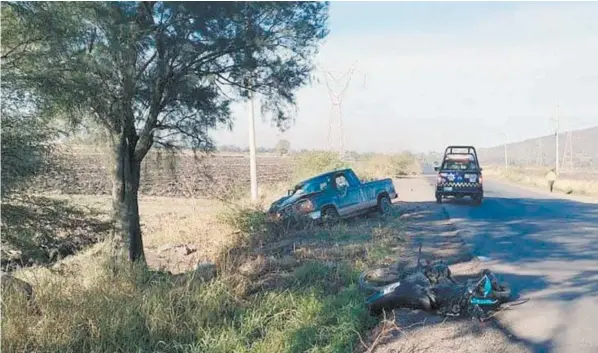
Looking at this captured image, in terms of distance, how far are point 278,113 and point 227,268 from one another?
733 centimetres

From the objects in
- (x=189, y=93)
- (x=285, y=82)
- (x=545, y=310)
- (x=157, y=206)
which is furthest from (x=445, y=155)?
(x=545, y=310)

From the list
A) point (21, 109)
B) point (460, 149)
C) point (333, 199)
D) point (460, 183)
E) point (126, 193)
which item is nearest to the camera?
point (21, 109)

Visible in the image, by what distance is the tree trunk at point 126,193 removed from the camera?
14492mm

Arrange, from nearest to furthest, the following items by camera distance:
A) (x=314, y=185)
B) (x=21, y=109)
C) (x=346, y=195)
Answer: (x=21, y=109) < (x=346, y=195) < (x=314, y=185)

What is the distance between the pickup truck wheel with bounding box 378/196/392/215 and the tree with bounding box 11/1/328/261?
4.48 metres

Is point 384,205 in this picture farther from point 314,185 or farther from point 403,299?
point 403,299

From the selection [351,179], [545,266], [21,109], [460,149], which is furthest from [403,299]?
[460,149]

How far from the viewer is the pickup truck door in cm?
1761

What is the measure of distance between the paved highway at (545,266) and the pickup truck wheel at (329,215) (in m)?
3.47

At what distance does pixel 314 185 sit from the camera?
18016 mm

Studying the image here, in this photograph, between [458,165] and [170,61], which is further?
[458,165]

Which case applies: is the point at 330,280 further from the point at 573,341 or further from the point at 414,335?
the point at 573,341

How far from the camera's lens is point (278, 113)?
54.4 feet

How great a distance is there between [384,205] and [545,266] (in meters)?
9.04
